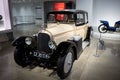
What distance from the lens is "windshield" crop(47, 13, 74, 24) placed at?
4.50m

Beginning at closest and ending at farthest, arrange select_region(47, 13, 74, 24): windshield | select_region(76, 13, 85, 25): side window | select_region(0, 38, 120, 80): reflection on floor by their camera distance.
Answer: select_region(0, 38, 120, 80): reflection on floor → select_region(47, 13, 74, 24): windshield → select_region(76, 13, 85, 25): side window

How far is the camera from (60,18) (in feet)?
15.6

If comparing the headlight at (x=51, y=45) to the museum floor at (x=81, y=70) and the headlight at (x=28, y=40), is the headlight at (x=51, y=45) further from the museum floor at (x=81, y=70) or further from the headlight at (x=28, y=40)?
the museum floor at (x=81, y=70)

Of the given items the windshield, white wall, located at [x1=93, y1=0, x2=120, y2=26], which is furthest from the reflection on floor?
white wall, located at [x1=93, y1=0, x2=120, y2=26]

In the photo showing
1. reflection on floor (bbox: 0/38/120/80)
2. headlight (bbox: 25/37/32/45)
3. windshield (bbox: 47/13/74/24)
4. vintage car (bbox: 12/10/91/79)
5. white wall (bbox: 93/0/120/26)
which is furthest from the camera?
white wall (bbox: 93/0/120/26)

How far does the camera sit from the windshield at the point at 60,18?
450cm

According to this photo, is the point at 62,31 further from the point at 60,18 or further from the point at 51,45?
the point at 60,18

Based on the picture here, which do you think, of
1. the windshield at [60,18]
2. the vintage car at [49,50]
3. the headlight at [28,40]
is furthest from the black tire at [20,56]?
the windshield at [60,18]

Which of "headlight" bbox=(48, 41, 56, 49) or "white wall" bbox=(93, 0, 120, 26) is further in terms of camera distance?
"white wall" bbox=(93, 0, 120, 26)

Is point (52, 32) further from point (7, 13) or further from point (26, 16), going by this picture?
point (26, 16)

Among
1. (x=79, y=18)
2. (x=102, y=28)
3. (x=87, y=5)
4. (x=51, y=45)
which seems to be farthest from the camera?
(x=102, y=28)

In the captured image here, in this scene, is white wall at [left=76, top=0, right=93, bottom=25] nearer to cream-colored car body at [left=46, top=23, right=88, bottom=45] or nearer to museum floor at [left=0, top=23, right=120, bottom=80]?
cream-colored car body at [left=46, top=23, right=88, bottom=45]

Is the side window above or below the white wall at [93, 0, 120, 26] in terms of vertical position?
below

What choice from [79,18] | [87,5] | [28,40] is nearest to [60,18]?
[79,18]
